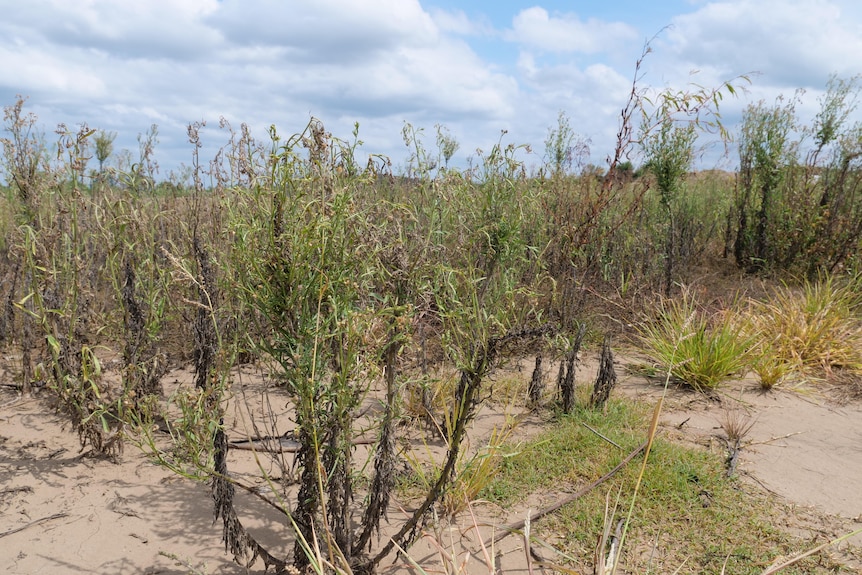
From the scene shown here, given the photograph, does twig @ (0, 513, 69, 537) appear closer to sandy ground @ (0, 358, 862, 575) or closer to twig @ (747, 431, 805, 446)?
sandy ground @ (0, 358, 862, 575)

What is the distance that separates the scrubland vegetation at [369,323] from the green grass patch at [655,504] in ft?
0.05

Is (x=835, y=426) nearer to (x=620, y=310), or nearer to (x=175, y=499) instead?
(x=620, y=310)

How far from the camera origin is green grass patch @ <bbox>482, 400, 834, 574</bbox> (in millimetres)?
2701

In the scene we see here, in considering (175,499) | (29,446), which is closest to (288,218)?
(175,499)

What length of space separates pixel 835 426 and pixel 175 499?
4433mm

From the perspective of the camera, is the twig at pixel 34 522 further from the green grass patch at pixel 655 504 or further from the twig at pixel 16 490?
the green grass patch at pixel 655 504

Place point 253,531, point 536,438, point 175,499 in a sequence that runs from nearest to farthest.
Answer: point 253,531 → point 175,499 → point 536,438

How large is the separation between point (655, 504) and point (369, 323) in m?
2.07

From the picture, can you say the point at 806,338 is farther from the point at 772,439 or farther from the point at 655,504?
the point at 655,504

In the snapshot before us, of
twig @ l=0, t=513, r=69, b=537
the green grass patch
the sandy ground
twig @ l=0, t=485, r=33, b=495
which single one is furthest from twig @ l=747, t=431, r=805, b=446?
twig @ l=0, t=485, r=33, b=495

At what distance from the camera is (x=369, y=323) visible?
6.23 ft

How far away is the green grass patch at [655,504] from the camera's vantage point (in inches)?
106

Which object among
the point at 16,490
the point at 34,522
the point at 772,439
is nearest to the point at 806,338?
the point at 772,439

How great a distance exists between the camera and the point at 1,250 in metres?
6.27
